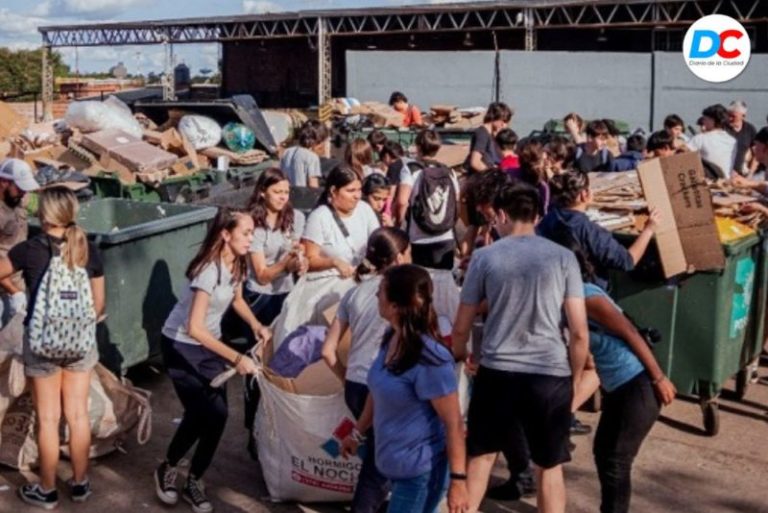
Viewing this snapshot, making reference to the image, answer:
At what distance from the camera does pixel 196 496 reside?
16.4ft

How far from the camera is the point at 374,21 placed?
3488 centimetres

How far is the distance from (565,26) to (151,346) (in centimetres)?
2532

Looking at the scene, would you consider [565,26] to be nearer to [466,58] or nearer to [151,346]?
[466,58]

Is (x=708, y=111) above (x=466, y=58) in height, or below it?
below

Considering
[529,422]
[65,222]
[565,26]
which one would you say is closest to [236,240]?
[65,222]

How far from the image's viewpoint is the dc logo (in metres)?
23.0

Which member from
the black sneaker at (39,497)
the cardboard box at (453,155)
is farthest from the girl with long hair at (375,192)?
the cardboard box at (453,155)

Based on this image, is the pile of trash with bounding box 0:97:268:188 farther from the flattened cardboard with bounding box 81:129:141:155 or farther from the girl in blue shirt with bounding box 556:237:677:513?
the girl in blue shirt with bounding box 556:237:677:513

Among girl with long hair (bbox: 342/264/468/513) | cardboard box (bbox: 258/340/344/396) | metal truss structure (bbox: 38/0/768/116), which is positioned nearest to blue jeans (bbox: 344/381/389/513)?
girl with long hair (bbox: 342/264/468/513)

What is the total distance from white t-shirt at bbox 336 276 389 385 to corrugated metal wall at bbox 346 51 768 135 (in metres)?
19.9

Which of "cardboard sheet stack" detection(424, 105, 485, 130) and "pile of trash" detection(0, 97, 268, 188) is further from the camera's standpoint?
"cardboard sheet stack" detection(424, 105, 485, 130)

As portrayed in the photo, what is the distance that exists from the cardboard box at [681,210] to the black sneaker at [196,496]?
2764 millimetres

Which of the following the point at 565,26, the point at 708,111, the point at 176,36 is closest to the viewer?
the point at 708,111

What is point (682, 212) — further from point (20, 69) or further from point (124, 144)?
point (20, 69)
